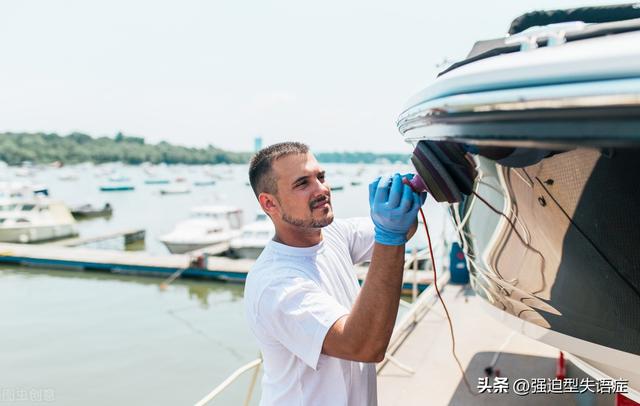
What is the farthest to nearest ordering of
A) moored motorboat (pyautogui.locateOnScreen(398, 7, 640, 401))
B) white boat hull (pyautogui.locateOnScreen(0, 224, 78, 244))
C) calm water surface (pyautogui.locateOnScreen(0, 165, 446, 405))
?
white boat hull (pyautogui.locateOnScreen(0, 224, 78, 244))
calm water surface (pyautogui.locateOnScreen(0, 165, 446, 405))
moored motorboat (pyautogui.locateOnScreen(398, 7, 640, 401))

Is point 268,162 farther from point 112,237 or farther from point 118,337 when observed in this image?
point 112,237

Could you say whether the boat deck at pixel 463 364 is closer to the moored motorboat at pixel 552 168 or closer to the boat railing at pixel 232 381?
the boat railing at pixel 232 381

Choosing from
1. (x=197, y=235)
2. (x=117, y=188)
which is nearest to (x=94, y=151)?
(x=117, y=188)

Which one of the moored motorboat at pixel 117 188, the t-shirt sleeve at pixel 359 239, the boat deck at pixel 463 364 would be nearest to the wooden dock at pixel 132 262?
the boat deck at pixel 463 364

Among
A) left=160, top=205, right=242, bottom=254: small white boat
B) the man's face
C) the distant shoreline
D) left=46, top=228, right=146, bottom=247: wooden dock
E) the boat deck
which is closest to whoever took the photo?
the man's face

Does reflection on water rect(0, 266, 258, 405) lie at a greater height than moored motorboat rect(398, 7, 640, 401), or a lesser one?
lesser

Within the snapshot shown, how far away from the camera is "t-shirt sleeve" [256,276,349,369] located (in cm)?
152

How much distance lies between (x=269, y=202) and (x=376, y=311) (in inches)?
25.8

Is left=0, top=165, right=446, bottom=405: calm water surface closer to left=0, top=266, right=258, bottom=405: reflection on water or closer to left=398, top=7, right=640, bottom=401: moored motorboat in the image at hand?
left=0, top=266, right=258, bottom=405: reflection on water

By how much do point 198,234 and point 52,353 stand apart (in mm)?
8025

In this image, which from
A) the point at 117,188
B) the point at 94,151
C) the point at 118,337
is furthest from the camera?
the point at 94,151

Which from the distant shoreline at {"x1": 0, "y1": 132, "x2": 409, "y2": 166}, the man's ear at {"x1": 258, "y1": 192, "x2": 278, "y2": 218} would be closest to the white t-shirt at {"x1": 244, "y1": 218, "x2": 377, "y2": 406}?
the man's ear at {"x1": 258, "y1": 192, "x2": 278, "y2": 218}

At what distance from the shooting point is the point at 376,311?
141cm

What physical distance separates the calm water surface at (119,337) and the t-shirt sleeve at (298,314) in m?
6.54
